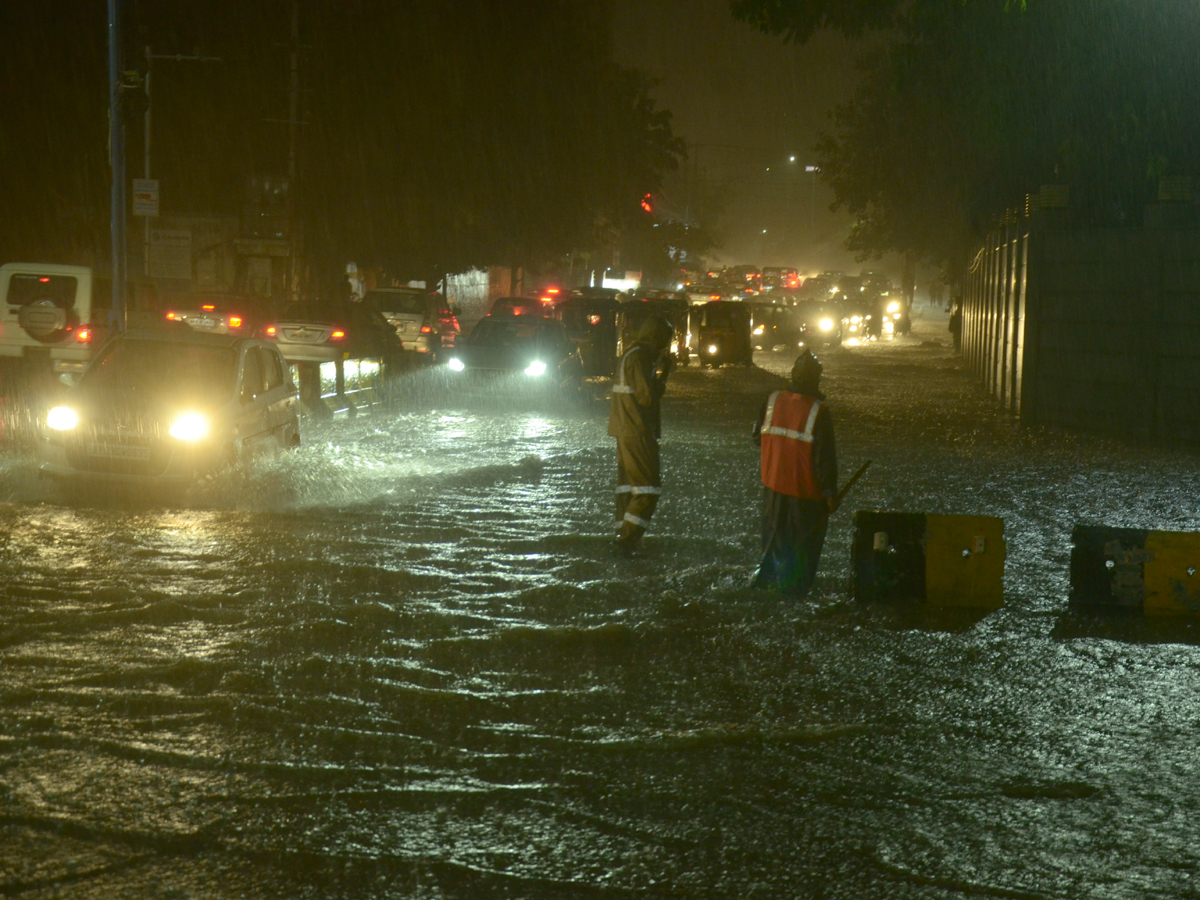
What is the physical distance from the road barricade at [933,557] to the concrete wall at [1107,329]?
10821mm

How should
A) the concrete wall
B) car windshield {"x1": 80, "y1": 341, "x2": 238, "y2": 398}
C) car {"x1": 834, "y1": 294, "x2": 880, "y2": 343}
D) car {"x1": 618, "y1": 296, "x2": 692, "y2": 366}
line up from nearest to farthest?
car windshield {"x1": 80, "y1": 341, "x2": 238, "y2": 398}
the concrete wall
car {"x1": 618, "y1": 296, "x2": 692, "y2": 366}
car {"x1": 834, "y1": 294, "x2": 880, "y2": 343}

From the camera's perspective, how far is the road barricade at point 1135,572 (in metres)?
8.70

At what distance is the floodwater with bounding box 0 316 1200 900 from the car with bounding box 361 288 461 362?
60.9 feet

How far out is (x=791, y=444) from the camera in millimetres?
8992

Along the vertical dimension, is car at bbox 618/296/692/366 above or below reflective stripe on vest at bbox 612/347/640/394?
above

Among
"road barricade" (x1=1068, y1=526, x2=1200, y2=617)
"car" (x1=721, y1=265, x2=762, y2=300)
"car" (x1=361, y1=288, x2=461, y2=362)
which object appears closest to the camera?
"road barricade" (x1=1068, y1=526, x2=1200, y2=617)

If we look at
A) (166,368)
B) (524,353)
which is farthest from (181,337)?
(524,353)

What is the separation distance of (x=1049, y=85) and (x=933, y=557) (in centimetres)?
962

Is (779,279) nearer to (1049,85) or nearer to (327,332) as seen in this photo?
(327,332)

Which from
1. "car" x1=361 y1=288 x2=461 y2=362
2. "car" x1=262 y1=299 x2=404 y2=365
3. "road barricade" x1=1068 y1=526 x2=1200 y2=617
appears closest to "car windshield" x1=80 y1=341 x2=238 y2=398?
"road barricade" x1=1068 y1=526 x2=1200 y2=617

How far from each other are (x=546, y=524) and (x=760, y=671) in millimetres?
4707

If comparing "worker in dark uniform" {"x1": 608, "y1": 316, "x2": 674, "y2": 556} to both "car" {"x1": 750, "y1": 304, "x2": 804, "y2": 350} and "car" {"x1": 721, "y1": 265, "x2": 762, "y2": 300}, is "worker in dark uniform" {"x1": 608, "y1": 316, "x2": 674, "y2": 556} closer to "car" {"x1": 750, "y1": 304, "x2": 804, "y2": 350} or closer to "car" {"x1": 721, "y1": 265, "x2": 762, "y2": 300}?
"car" {"x1": 750, "y1": 304, "x2": 804, "y2": 350}

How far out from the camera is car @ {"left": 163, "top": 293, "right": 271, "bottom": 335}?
25.7m

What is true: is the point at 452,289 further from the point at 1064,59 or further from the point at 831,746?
the point at 831,746
